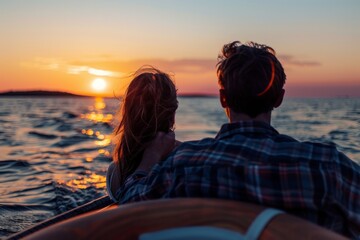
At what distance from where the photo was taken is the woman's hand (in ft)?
11.4

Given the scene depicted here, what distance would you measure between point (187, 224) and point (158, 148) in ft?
5.23

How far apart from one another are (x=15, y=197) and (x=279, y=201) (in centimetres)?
561

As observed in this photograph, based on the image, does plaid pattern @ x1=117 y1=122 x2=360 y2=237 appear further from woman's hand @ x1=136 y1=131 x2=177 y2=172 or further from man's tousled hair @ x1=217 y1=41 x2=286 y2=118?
woman's hand @ x1=136 y1=131 x2=177 y2=172

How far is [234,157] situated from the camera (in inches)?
90.7

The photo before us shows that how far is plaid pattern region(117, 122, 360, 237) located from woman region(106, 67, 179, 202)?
1.00m

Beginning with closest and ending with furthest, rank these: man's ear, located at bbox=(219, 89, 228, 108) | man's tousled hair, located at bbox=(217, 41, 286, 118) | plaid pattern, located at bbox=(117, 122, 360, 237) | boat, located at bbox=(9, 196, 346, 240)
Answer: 1. boat, located at bbox=(9, 196, 346, 240)
2. plaid pattern, located at bbox=(117, 122, 360, 237)
3. man's tousled hair, located at bbox=(217, 41, 286, 118)
4. man's ear, located at bbox=(219, 89, 228, 108)

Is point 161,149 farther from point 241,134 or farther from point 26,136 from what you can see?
point 26,136

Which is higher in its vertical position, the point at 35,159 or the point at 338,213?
the point at 338,213

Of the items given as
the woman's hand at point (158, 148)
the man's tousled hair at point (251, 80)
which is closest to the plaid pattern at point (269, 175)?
the man's tousled hair at point (251, 80)

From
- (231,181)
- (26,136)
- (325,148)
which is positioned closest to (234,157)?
(231,181)

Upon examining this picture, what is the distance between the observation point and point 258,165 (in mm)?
2234

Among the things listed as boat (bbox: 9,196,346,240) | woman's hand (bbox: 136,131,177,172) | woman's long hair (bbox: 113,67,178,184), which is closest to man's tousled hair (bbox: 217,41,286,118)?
boat (bbox: 9,196,346,240)

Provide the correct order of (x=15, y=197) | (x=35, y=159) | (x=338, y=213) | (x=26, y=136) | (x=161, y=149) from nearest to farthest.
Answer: (x=338, y=213) → (x=161, y=149) → (x=15, y=197) → (x=35, y=159) → (x=26, y=136)

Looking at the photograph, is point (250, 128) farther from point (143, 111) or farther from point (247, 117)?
point (143, 111)
